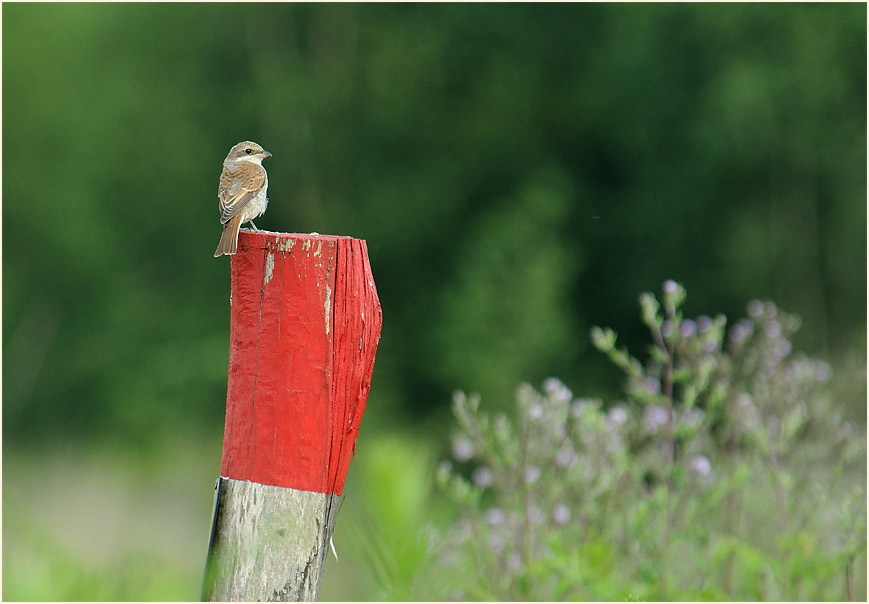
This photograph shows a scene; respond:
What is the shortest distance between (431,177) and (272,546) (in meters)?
8.32

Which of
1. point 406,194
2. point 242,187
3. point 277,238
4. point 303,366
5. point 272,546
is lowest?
point 272,546

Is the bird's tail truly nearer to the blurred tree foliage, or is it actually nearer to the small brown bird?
the small brown bird

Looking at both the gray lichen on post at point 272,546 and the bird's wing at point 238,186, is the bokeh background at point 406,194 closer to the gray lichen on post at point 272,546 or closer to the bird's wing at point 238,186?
the bird's wing at point 238,186

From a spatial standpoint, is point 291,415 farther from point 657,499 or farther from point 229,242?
point 657,499

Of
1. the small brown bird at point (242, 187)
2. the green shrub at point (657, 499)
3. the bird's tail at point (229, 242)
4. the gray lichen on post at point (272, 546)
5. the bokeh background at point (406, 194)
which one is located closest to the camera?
the gray lichen on post at point (272, 546)

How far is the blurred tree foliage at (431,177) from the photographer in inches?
342

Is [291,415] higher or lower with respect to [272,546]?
higher

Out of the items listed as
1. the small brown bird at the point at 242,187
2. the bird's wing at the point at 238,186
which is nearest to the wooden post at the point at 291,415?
the small brown bird at the point at 242,187

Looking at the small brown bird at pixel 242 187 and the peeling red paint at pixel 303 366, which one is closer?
the peeling red paint at pixel 303 366

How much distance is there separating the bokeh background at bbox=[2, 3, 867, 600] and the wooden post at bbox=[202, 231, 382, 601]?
5225mm

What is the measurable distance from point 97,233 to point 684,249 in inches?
277

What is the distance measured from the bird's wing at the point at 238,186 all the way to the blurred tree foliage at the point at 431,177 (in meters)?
6.30

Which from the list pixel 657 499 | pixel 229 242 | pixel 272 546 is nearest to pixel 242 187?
pixel 229 242

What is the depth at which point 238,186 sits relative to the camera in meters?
3.03
